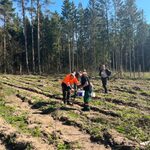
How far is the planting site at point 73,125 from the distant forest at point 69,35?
27389mm

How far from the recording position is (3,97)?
20719mm

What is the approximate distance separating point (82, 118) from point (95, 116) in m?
0.60

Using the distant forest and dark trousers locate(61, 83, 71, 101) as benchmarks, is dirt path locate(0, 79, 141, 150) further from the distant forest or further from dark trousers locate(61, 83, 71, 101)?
the distant forest

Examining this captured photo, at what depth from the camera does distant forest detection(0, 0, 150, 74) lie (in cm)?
5420

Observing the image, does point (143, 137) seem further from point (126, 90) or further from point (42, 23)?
point (42, 23)

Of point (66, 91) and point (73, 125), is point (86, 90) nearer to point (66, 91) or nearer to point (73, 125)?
point (66, 91)

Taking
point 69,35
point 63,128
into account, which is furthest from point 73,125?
point 69,35

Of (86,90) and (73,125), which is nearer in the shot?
(73,125)

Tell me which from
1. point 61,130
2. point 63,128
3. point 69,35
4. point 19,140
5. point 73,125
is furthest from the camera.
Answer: point 69,35

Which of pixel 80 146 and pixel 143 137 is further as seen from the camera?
pixel 143 137

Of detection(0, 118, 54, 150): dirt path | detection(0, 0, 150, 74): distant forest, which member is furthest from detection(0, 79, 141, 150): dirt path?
detection(0, 0, 150, 74): distant forest

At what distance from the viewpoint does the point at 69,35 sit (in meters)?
66.3

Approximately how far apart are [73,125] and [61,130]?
3.16ft

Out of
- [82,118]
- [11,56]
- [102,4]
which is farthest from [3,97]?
[102,4]
